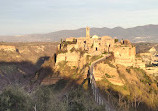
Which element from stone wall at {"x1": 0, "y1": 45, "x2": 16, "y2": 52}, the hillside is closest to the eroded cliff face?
the hillside

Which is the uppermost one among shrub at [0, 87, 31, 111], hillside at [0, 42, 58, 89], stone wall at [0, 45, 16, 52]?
shrub at [0, 87, 31, 111]

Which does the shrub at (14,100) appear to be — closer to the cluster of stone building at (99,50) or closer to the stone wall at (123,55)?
the cluster of stone building at (99,50)

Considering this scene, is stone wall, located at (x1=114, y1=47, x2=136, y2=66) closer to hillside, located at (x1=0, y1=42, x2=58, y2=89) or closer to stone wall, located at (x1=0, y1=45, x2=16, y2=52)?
hillside, located at (x1=0, y1=42, x2=58, y2=89)

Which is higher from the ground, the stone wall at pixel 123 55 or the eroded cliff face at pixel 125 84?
the stone wall at pixel 123 55

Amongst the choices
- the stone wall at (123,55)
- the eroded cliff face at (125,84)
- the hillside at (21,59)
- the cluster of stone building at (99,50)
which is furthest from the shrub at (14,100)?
the hillside at (21,59)

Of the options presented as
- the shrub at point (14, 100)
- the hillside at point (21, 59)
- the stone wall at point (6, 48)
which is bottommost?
the hillside at point (21, 59)

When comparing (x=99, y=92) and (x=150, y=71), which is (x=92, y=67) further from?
(x=150, y=71)

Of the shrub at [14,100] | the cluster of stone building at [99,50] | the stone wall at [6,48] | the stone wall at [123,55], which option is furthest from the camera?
the stone wall at [6,48]

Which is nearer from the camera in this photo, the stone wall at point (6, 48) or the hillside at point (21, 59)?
the hillside at point (21, 59)

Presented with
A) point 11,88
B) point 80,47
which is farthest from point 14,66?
point 11,88

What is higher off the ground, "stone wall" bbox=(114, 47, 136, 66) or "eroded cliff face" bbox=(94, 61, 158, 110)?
"stone wall" bbox=(114, 47, 136, 66)

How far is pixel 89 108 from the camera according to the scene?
18562 mm

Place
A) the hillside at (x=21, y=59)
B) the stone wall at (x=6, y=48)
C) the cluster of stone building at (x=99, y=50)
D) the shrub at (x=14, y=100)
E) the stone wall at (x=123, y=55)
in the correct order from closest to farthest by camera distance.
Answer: the shrub at (x=14, y=100)
the cluster of stone building at (x=99, y=50)
the stone wall at (x=123, y=55)
the hillside at (x=21, y=59)
the stone wall at (x=6, y=48)

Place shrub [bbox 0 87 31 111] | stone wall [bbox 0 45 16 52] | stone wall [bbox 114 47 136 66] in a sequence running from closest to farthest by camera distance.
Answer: shrub [bbox 0 87 31 111]
stone wall [bbox 114 47 136 66]
stone wall [bbox 0 45 16 52]
